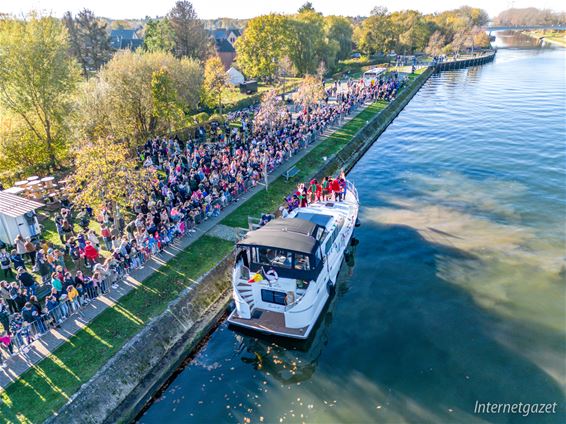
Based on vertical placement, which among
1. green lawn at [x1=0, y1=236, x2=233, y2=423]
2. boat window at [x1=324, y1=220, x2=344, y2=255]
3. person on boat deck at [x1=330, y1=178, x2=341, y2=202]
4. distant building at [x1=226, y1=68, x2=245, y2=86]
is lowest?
green lawn at [x1=0, y1=236, x2=233, y2=423]

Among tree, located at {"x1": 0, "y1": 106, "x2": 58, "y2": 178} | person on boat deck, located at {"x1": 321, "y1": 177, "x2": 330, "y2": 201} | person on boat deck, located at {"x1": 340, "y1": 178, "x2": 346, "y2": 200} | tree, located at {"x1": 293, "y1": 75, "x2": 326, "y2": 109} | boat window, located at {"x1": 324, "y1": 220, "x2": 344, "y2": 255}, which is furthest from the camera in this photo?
tree, located at {"x1": 293, "y1": 75, "x2": 326, "y2": 109}

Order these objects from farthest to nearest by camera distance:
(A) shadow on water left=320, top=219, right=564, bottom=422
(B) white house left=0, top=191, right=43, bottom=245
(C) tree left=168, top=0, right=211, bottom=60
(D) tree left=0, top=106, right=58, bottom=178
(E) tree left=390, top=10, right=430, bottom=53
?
(E) tree left=390, top=10, right=430, bottom=53 → (C) tree left=168, top=0, right=211, bottom=60 → (D) tree left=0, top=106, right=58, bottom=178 → (B) white house left=0, top=191, right=43, bottom=245 → (A) shadow on water left=320, top=219, right=564, bottom=422

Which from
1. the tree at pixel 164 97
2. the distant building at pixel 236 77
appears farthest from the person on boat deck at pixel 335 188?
the distant building at pixel 236 77

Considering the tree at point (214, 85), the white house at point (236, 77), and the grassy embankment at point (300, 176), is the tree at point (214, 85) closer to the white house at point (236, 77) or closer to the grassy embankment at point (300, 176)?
the grassy embankment at point (300, 176)

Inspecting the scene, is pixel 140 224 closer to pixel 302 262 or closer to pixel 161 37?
pixel 302 262

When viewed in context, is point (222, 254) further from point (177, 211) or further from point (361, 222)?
point (361, 222)

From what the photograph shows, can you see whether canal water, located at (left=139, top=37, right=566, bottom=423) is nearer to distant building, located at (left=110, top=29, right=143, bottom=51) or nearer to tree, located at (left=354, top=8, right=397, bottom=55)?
distant building, located at (left=110, top=29, right=143, bottom=51)

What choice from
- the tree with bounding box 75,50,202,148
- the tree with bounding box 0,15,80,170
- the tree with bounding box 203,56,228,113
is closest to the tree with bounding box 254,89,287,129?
the tree with bounding box 75,50,202,148

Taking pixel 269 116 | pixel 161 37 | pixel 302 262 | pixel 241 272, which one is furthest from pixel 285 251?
pixel 161 37
